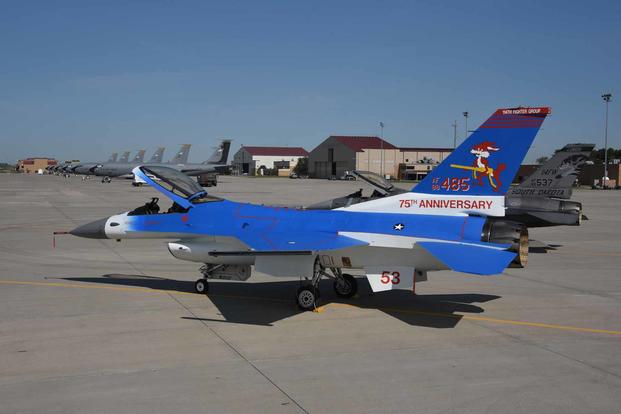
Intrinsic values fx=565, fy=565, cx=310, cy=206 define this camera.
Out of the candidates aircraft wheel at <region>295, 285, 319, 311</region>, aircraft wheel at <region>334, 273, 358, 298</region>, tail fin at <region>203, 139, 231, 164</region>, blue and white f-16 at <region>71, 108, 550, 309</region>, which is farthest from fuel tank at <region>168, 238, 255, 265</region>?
tail fin at <region>203, 139, 231, 164</region>

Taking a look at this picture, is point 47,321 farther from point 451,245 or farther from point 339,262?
point 451,245

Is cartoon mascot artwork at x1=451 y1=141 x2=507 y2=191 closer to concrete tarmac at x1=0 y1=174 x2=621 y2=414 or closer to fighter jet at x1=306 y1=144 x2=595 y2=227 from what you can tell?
concrete tarmac at x1=0 y1=174 x2=621 y2=414

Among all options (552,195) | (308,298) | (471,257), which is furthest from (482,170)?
(552,195)

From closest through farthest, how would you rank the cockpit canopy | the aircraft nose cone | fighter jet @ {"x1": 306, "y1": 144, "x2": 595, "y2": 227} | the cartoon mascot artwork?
the cartoon mascot artwork → the cockpit canopy → the aircraft nose cone → fighter jet @ {"x1": 306, "y1": 144, "x2": 595, "y2": 227}

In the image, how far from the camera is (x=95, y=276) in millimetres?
15172

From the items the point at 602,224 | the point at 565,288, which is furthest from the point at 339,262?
the point at 602,224

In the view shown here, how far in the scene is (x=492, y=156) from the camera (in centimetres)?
1117

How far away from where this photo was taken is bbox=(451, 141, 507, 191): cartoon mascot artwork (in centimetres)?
1115

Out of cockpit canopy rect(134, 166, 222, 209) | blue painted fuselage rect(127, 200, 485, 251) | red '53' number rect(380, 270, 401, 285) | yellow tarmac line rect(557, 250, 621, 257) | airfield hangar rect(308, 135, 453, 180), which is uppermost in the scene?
airfield hangar rect(308, 135, 453, 180)

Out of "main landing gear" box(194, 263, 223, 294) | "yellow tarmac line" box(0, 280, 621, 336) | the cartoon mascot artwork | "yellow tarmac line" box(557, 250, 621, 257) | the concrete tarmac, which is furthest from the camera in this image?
"yellow tarmac line" box(557, 250, 621, 257)

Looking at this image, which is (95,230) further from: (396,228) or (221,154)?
(221,154)

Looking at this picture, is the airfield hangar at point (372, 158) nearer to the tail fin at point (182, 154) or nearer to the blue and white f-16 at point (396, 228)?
the tail fin at point (182, 154)

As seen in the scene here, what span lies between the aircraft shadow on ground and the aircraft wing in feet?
4.43

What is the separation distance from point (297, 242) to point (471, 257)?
3.36 meters
